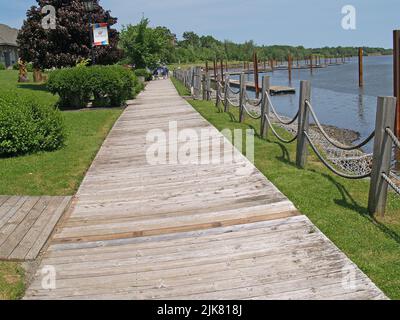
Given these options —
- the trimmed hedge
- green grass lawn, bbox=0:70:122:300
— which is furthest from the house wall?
green grass lawn, bbox=0:70:122:300

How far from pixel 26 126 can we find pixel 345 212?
604cm

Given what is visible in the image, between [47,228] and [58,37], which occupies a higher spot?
[58,37]

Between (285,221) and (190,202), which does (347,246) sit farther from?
(190,202)

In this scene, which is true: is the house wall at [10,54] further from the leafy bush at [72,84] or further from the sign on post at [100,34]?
the leafy bush at [72,84]

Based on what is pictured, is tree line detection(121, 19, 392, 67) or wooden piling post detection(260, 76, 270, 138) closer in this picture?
wooden piling post detection(260, 76, 270, 138)

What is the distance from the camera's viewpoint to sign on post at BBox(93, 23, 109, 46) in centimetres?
2136

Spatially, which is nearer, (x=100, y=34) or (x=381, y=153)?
(x=381, y=153)

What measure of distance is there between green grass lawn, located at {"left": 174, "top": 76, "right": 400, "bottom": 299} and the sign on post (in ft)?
49.9

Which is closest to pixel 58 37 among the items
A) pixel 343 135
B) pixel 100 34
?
pixel 100 34

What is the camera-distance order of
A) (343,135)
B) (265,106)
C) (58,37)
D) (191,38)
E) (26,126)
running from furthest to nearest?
(191,38)
(58,37)
(343,135)
(265,106)
(26,126)

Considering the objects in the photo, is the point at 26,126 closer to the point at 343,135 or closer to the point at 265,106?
the point at 265,106

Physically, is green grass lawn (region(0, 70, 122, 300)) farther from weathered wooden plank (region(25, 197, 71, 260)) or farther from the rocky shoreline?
the rocky shoreline

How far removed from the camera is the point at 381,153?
189 inches
